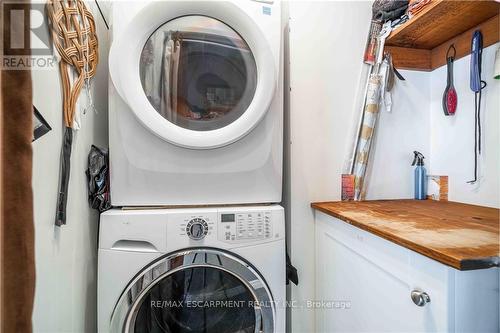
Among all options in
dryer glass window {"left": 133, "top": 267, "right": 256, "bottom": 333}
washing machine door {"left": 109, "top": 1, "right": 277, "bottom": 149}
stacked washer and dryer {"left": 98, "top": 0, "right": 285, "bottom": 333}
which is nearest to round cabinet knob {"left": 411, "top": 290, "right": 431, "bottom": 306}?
stacked washer and dryer {"left": 98, "top": 0, "right": 285, "bottom": 333}

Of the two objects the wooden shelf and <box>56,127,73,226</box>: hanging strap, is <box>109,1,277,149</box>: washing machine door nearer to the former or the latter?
<box>56,127,73,226</box>: hanging strap

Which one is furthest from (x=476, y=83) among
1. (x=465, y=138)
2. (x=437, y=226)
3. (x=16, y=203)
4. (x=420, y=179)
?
(x=16, y=203)

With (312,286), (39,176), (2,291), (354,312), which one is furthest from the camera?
(312,286)

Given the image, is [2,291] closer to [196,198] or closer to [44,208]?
[44,208]

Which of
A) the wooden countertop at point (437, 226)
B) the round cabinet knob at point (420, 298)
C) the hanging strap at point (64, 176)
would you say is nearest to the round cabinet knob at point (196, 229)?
the hanging strap at point (64, 176)

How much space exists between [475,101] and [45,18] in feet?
5.37

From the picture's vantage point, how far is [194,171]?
3.31 ft

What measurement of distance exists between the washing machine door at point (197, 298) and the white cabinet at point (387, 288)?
28 cm

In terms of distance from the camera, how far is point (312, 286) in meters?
→ 1.17

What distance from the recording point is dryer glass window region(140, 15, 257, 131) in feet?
3.19

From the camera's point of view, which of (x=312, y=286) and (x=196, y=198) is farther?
(x=312, y=286)

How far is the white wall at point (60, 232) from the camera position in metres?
0.64

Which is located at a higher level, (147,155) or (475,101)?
(475,101)

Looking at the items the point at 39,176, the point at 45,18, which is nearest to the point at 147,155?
the point at 39,176
